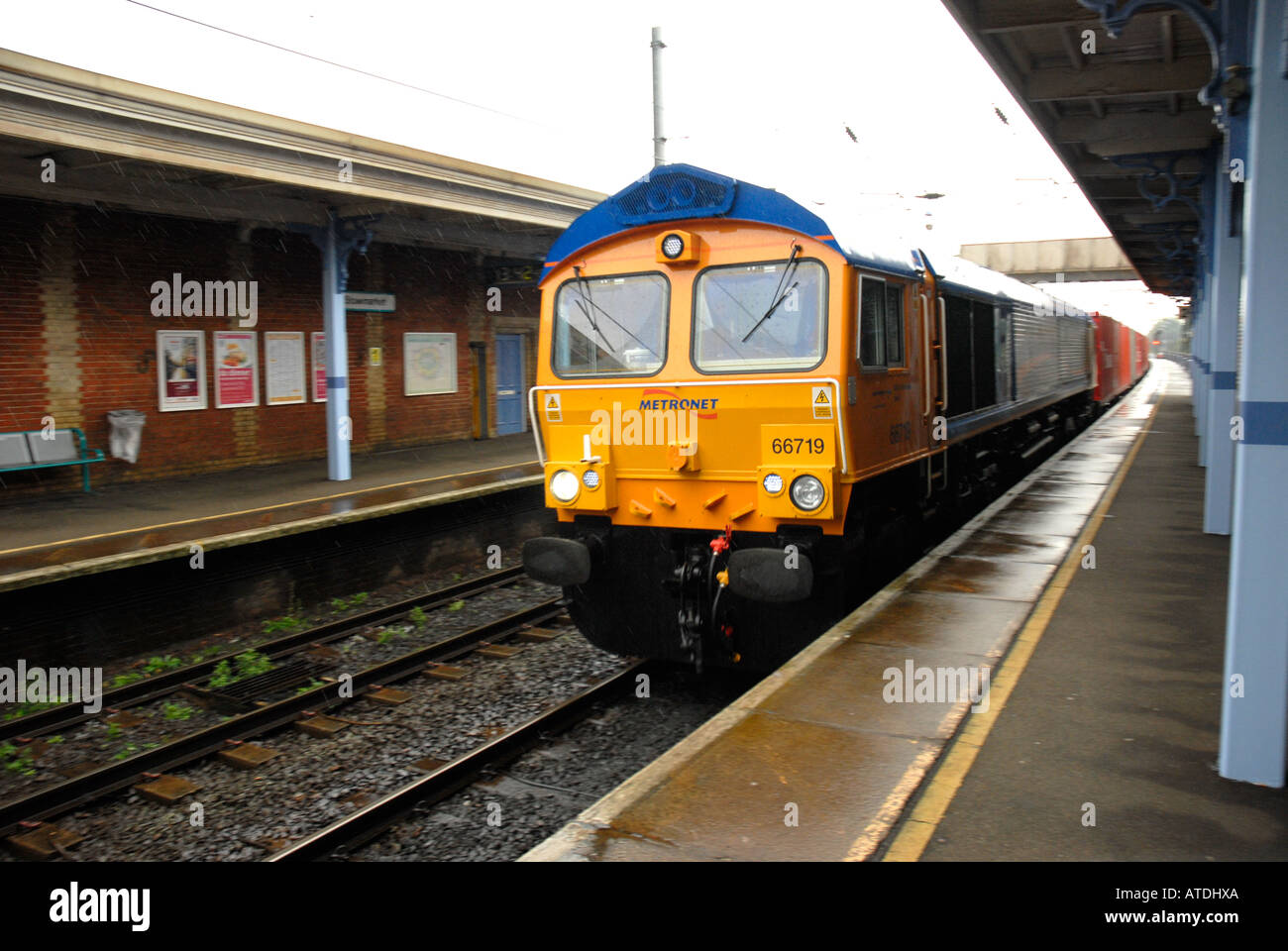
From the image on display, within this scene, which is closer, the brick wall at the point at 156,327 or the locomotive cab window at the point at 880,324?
the locomotive cab window at the point at 880,324

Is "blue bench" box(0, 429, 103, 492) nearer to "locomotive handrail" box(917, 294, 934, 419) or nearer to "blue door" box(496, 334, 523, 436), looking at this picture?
"blue door" box(496, 334, 523, 436)

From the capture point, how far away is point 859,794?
4242mm

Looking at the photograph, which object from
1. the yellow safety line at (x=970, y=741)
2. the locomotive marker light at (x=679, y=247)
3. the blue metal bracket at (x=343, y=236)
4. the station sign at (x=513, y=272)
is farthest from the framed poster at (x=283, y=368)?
the yellow safety line at (x=970, y=741)

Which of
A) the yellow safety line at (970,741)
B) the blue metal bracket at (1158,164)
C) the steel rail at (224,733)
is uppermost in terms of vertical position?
the blue metal bracket at (1158,164)

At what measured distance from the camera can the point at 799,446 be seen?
611cm

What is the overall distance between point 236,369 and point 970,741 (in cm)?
1257

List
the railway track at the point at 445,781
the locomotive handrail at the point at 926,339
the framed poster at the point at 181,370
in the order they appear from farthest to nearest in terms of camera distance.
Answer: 1. the framed poster at the point at 181,370
2. the locomotive handrail at the point at 926,339
3. the railway track at the point at 445,781

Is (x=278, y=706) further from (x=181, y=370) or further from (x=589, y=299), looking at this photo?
(x=181, y=370)

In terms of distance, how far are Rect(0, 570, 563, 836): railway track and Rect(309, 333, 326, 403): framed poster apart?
6.42 metres

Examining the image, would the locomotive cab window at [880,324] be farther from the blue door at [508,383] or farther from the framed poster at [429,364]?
the blue door at [508,383]

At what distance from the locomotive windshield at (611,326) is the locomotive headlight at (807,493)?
1.36 metres

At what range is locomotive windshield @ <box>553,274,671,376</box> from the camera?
22.2 feet

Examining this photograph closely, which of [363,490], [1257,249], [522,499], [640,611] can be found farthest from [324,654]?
[1257,249]

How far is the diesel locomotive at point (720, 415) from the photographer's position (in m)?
6.11
